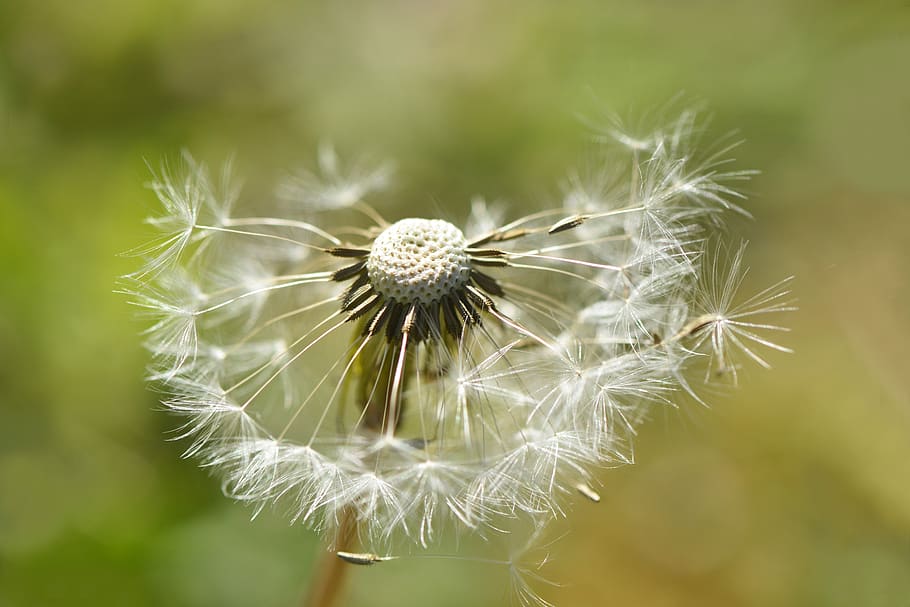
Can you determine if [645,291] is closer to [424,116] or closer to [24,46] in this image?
[424,116]

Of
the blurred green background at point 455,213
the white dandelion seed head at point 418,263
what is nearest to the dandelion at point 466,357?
the white dandelion seed head at point 418,263

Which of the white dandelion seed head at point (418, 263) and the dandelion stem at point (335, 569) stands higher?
the white dandelion seed head at point (418, 263)

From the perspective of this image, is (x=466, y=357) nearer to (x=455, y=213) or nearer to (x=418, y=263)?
(x=418, y=263)

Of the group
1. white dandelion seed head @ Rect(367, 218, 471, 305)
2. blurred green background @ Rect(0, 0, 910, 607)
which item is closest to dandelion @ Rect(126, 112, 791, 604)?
white dandelion seed head @ Rect(367, 218, 471, 305)

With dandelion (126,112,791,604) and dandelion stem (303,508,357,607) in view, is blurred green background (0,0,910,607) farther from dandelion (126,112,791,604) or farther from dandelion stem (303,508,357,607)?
dandelion (126,112,791,604)

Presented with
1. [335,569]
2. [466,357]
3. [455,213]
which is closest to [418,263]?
[466,357]

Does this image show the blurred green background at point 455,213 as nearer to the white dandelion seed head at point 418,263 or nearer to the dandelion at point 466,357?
the dandelion at point 466,357
